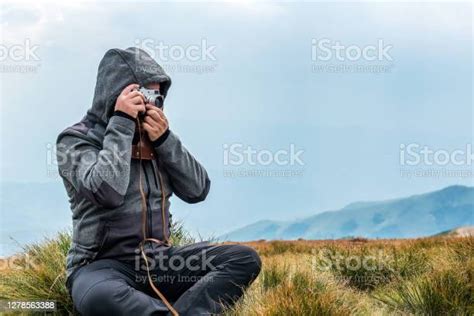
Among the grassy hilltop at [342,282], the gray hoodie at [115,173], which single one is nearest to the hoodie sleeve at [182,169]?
the gray hoodie at [115,173]

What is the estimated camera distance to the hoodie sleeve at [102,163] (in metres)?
4.71

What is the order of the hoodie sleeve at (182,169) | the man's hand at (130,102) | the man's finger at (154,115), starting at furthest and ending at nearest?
the hoodie sleeve at (182,169) < the man's finger at (154,115) < the man's hand at (130,102)

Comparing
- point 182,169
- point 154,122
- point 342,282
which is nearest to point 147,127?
point 154,122

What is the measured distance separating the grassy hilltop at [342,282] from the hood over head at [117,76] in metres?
1.35

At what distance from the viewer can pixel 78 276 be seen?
16.3 ft

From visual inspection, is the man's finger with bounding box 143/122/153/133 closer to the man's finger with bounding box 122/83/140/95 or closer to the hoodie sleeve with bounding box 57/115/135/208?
the hoodie sleeve with bounding box 57/115/135/208

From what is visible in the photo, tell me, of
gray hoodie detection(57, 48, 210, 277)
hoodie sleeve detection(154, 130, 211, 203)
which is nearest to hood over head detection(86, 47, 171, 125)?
gray hoodie detection(57, 48, 210, 277)

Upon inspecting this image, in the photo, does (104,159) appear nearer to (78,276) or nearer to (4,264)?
(78,276)

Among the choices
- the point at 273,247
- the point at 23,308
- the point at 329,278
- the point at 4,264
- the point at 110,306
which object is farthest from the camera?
the point at 273,247

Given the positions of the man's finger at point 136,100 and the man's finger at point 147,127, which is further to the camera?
the man's finger at point 147,127

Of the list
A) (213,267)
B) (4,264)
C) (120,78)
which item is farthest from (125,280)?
(4,264)

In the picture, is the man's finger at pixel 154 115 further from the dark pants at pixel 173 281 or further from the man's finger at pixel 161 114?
the dark pants at pixel 173 281

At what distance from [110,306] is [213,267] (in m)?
0.81

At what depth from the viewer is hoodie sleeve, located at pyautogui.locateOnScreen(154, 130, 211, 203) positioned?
516cm
